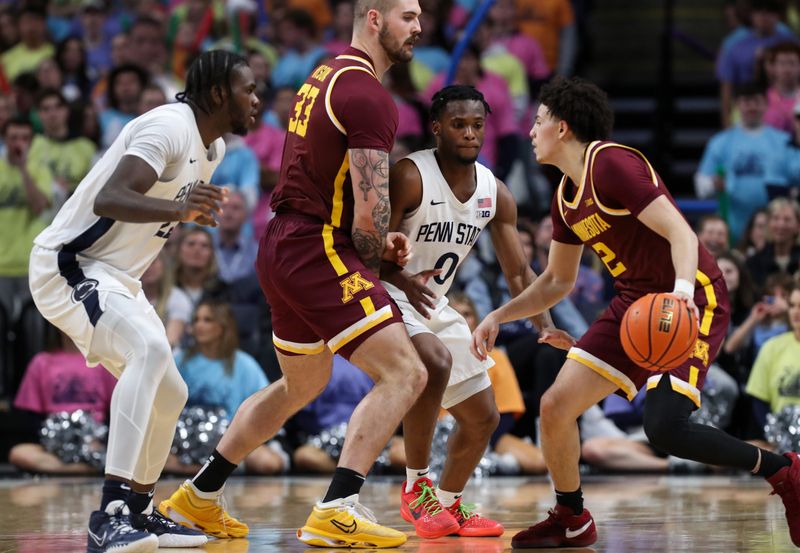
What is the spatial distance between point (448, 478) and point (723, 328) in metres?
1.58

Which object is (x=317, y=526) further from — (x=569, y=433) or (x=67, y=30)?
(x=67, y=30)

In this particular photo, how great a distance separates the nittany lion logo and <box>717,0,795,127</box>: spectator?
353 inches

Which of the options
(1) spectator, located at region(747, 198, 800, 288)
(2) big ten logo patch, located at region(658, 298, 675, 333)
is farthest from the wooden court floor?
(1) spectator, located at region(747, 198, 800, 288)

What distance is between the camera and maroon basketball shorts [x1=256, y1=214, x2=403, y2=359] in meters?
6.00

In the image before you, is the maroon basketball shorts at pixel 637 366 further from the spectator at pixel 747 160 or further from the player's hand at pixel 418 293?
the spectator at pixel 747 160

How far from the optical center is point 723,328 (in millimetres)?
6332

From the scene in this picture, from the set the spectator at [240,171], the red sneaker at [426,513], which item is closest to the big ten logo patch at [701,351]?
the red sneaker at [426,513]

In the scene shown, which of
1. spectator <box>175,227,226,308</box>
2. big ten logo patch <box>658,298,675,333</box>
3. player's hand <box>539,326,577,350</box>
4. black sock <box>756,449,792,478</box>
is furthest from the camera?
spectator <box>175,227,226,308</box>

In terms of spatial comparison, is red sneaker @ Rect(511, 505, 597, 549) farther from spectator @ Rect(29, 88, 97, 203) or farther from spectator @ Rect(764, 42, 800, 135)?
spectator @ Rect(764, 42, 800, 135)

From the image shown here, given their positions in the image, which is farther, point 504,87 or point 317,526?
point 504,87

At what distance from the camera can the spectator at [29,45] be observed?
46.7ft

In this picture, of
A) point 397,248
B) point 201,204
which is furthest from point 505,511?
point 201,204

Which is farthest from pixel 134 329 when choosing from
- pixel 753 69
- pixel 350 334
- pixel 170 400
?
pixel 753 69

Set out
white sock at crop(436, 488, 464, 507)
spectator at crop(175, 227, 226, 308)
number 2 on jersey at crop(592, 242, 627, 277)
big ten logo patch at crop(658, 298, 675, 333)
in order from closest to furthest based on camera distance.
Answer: big ten logo patch at crop(658, 298, 675, 333) → number 2 on jersey at crop(592, 242, 627, 277) → white sock at crop(436, 488, 464, 507) → spectator at crop(175, 227, 226, 308)
